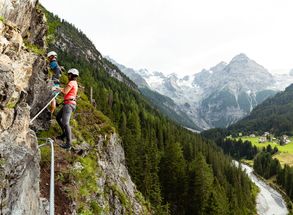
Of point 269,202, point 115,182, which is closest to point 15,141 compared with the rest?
point 115,182

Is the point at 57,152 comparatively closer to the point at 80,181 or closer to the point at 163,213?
the point at 80,181

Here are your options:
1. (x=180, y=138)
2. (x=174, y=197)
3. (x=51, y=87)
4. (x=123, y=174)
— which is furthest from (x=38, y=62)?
(x=180, y=138)

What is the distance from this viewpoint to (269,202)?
4830 inches

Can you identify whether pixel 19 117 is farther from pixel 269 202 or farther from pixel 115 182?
pixel 269 202

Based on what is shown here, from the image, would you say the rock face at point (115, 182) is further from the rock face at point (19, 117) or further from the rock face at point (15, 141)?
Answer: the rock face at point (15, 141)

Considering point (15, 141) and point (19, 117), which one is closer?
point (15, 141)

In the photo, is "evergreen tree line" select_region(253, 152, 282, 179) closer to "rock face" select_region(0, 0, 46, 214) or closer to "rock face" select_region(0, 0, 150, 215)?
"rock face" select_region(0, 0, 150, 215)

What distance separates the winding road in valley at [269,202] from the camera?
373ft

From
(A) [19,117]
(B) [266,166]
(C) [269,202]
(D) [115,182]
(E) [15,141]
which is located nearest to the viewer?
(E) [15,141]

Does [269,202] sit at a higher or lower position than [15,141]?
lower

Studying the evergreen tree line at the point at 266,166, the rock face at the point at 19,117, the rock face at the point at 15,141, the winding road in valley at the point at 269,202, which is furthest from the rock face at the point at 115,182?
the evergreen tree line at the point at 266,166

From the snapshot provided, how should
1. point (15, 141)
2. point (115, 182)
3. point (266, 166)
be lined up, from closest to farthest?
1. point (15, 141)
2. point (115, 182)
3. point (266, 166)

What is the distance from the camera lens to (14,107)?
41.5 ft

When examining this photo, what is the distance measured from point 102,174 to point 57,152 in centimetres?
→ 835
